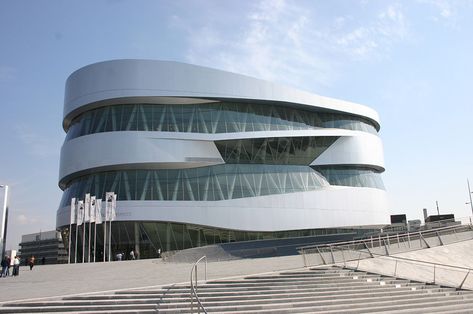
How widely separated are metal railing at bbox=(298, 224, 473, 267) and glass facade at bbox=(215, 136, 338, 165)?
19388 millimetres

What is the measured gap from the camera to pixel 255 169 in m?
44.0

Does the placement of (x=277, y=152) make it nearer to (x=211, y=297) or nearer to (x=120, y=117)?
(x=120, y=117)

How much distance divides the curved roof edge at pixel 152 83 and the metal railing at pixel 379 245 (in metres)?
22.0

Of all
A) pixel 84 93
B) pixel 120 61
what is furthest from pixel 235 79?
pixel 84 93

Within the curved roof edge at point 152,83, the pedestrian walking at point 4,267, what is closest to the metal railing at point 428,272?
the pedestrian walking at point 4,267

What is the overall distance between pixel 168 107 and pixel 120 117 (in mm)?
4265

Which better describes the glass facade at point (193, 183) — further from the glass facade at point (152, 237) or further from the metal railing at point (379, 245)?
the metal railing at point (379, 245)

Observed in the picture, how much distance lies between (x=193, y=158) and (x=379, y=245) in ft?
71.9

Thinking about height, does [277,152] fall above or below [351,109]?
below

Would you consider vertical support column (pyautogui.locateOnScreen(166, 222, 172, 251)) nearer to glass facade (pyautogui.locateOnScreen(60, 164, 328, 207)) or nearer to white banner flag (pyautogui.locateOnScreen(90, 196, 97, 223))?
glass facade (pyautogui.locateOnScreen(60, 164, 328, 207))

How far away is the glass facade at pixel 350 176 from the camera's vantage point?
47781 millimetres

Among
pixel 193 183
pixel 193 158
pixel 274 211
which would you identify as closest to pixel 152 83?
pixel 193 158

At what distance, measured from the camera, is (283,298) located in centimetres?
1409

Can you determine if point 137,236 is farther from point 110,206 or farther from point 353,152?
point 353,152
